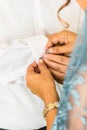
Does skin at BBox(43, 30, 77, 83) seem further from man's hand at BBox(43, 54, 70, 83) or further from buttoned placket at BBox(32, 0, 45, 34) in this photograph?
buttoned placket at BBox(32, 0, 45, 34)

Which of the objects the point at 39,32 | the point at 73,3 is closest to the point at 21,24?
the point at 39,32

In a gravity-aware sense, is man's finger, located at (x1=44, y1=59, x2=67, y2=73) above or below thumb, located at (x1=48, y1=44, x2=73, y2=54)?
below

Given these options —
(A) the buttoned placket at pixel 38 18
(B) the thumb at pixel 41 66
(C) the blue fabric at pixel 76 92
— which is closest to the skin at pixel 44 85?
(B) the thumb at pixel 41 66

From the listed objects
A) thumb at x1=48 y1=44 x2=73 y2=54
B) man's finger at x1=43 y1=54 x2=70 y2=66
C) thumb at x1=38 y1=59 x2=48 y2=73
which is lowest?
thumb at x1=38 y1=59 x2=48 y2=73

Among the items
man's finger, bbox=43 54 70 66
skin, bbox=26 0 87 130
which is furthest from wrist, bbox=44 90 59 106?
man's finger, bbox=43 54 70 66

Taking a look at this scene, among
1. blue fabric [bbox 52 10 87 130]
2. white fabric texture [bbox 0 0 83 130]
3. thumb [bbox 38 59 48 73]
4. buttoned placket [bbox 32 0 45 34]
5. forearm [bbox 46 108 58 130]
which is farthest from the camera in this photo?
buttoned placket [bbox 32 0 45 34]

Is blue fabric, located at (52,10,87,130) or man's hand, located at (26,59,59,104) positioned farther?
man's hand, located at (26,59,59,104)

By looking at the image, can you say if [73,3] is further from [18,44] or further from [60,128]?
[60,128]

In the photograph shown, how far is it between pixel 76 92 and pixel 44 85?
0.20 m

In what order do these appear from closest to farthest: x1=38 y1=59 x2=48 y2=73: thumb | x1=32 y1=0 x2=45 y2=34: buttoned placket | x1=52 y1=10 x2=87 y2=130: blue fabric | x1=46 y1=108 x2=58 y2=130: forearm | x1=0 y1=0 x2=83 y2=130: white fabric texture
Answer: x1=52 y1=10 x2=87 y2=130: blue fabric, x1=46 y1=108 x2=58 y2=130: forearm, x1=38 y1=59 x2=48 y2=73: thumb, x1=0 y1=0 x2=83 y2=130: white fabric texture, x1=32 y1=0 x2=45 y2=34: buttoned placket

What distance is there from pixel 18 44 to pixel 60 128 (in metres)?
0.43

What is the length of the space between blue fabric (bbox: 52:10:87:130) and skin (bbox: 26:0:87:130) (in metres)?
0.10

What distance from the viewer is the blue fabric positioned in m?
0.47

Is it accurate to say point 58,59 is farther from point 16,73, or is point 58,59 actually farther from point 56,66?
point 16,73
